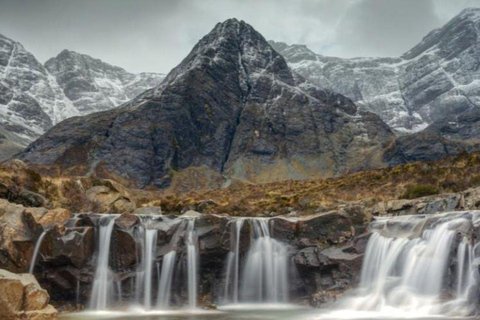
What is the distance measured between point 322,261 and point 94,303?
14693 mm

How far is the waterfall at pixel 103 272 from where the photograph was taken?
1196 inches

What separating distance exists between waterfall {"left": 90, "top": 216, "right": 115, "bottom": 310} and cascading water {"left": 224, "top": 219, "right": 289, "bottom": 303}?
7851 mm

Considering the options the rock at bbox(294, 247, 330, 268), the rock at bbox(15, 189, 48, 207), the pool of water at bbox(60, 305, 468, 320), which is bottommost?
the pool of water at bbox(60, 305, 468, 320)

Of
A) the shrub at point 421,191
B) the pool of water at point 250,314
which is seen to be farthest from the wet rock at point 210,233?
the shrub at point 421,191

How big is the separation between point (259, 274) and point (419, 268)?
34.9ft

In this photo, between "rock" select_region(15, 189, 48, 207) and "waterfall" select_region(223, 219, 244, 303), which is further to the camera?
"rock" select_region(15, 189, 48, 207)

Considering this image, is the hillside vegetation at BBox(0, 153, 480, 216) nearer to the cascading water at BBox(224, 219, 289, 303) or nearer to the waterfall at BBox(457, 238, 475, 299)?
the cascading water at BBox(224, 219, 289, 303)

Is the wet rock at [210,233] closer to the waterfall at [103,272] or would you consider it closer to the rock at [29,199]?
the waterfall at [103,272]

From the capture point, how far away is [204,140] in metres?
182

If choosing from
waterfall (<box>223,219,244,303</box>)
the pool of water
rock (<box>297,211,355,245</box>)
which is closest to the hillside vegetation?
rock (<box>297,211,355,245</box>)

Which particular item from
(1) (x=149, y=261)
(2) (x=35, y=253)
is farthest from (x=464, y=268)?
(2) (x=35, y=253)

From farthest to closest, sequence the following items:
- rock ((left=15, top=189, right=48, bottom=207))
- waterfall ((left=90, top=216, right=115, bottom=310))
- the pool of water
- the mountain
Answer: the mountain → rock ((left=15, top=189, right=48, bottom=207)) → waterfall ((left=90, top=216, right=115, bottom=310)) → the pool of water

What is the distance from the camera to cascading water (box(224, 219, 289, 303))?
32500 mm

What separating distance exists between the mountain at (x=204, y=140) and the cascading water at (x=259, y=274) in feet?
396
